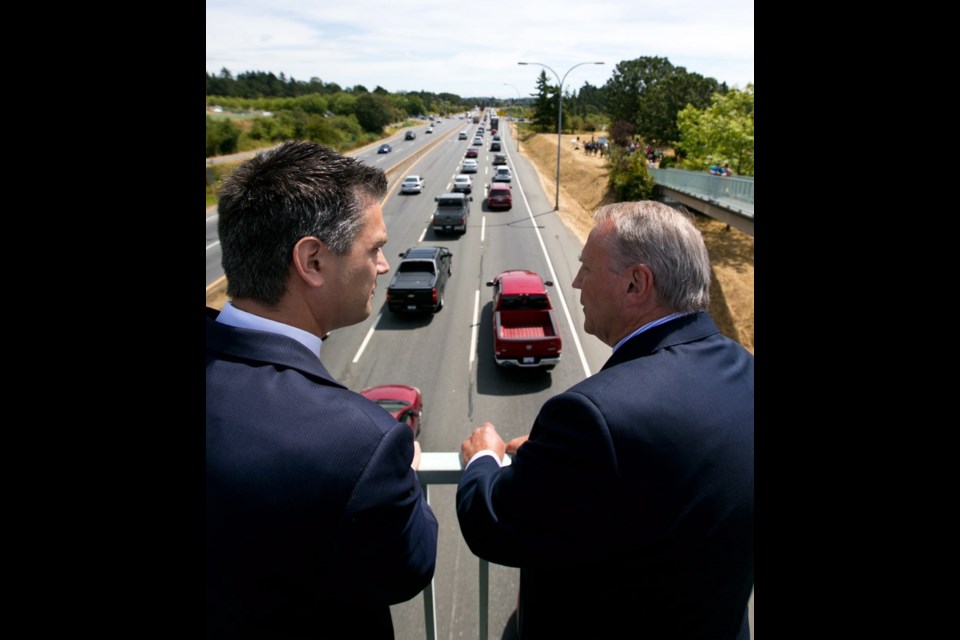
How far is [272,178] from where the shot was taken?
181 centimetres

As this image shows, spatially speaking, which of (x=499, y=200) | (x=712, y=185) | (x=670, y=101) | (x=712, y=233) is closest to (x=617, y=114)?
(x=670, y=101)

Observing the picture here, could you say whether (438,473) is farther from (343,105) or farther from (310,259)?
(343,105)

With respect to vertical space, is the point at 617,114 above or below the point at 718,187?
above

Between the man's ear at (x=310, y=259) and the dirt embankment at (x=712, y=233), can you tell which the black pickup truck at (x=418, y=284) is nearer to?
the dirt embankment at (x=712, y=233)

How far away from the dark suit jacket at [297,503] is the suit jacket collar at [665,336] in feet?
2.81

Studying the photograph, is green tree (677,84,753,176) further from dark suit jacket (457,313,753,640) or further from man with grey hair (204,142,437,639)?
man with grey hair (204,142,437,639)

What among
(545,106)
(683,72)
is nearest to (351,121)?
(545,106)

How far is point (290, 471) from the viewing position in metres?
1.34

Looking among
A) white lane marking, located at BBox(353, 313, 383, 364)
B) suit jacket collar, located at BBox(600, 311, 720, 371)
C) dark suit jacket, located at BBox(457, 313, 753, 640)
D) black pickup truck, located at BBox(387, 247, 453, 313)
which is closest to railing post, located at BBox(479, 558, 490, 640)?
dark suit jacket, located at BBox(457, 313, 753, 640)

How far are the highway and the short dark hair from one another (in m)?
0.43

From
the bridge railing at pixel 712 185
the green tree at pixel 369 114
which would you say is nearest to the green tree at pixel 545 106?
the green tree at pixel 369 114

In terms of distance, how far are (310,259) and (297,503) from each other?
0.80 metres

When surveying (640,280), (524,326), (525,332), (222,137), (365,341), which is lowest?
(365,341)
